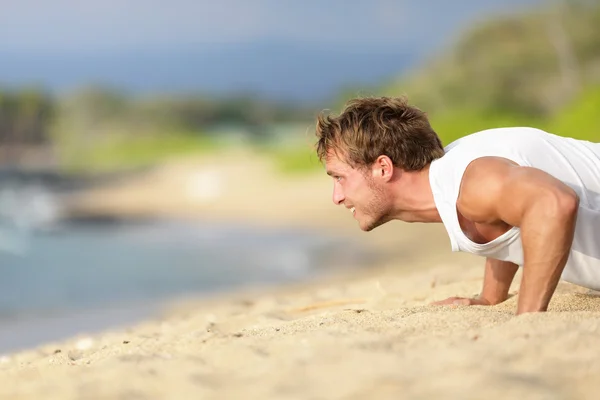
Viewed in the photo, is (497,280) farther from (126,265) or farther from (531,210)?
(126,265)

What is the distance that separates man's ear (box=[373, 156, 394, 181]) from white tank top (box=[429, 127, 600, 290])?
121mm

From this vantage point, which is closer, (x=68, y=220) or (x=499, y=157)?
(x=499, y=157)

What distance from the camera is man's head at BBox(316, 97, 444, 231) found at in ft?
8.30

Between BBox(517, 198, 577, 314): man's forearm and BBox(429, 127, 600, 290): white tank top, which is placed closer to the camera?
BBox(517, 198, 577, 314): man's forearm

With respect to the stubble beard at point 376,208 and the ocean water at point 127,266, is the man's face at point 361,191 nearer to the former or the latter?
the stubble beard at point 376,208

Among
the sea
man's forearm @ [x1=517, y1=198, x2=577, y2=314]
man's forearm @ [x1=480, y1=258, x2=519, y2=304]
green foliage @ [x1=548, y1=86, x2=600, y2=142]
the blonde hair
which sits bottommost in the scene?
the sea

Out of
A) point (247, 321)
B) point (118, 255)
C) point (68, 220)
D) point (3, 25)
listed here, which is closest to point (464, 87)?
point (68, 220)

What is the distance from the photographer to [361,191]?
2.61 m

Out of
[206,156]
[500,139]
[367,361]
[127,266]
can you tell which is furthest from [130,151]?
[367,361]

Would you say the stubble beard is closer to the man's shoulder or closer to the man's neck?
the man's neck

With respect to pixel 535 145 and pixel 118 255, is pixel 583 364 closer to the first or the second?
pixel 535 145

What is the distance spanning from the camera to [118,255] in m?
12.8

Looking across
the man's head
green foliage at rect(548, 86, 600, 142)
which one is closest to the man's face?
the man's head

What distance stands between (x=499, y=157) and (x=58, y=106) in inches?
1361
